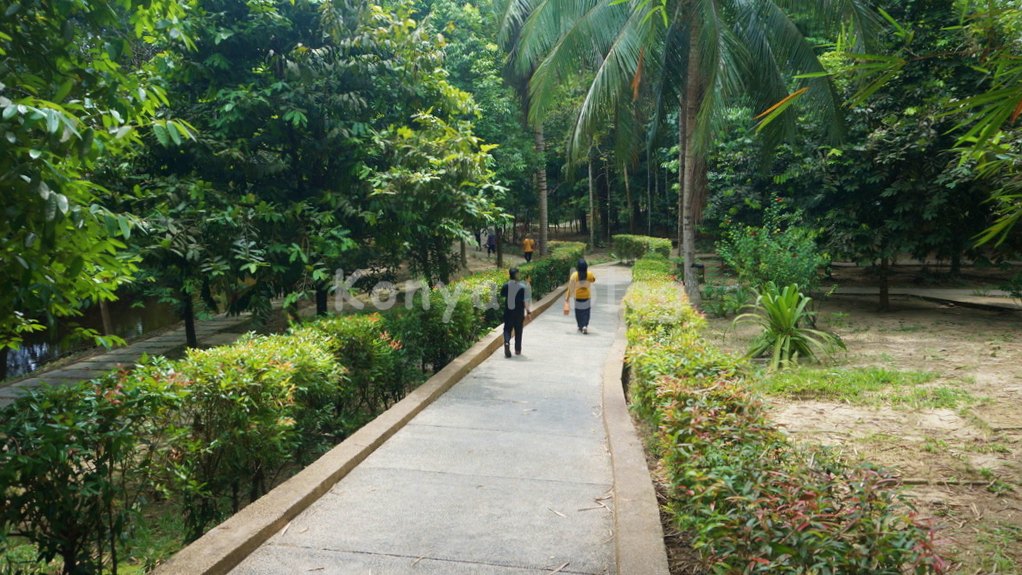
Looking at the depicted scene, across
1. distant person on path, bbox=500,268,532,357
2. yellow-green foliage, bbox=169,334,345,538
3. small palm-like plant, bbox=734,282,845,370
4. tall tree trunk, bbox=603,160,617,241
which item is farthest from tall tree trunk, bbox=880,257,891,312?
tall tree trunk, bbox=603,160,617,241

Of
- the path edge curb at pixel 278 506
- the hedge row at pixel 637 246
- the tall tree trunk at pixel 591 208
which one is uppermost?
the tall tree trunk at pixel 591 208

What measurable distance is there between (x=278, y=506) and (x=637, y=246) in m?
28.7

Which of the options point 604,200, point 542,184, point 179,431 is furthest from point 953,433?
point 604,200

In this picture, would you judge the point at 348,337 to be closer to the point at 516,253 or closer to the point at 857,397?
the point at 857,397

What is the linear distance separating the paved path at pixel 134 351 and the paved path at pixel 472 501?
31.3 feet

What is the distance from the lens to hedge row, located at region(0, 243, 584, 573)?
323 centimetres

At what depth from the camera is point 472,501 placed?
445 centimetres

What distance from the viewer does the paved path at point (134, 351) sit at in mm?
14050

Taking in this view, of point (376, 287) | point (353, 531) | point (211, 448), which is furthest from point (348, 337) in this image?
point (376, 287)

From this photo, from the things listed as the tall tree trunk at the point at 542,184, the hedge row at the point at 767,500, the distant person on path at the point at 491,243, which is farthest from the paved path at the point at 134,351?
the distant person on path at the point at 491,243

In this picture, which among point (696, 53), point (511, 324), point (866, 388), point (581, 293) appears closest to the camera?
point (866, 388)

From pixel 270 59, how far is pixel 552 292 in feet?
41.0

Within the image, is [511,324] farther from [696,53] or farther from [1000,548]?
[696,53]

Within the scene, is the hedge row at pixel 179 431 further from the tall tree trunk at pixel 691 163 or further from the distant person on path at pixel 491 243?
the distant person on path at pixel 491 243
